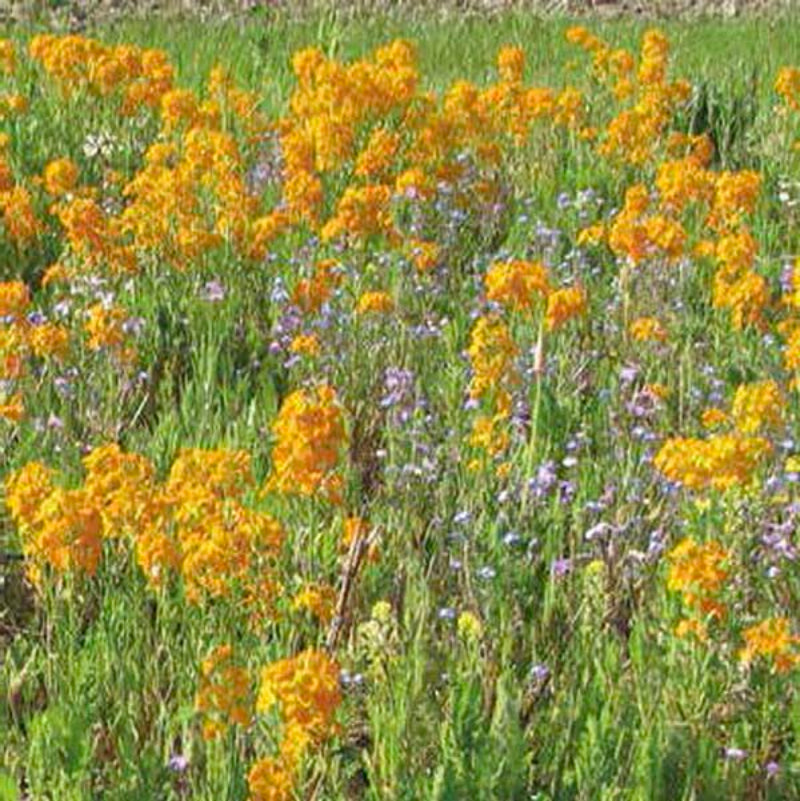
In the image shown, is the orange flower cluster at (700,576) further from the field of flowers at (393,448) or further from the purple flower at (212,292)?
the purple flower at (212,292)

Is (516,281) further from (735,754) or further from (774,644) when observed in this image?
(735,754)

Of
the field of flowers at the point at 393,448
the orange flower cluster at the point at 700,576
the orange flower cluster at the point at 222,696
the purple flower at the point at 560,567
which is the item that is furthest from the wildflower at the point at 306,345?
the orange flower cluster at the point at 222,696

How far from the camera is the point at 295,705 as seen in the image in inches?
98.7

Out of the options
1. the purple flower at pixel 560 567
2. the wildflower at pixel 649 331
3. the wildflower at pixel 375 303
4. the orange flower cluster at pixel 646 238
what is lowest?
the purple flower at pixel 560 567

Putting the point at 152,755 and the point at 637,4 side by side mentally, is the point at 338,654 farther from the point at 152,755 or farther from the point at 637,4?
the point at 637,4

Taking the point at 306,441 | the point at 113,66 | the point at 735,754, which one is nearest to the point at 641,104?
the point at 113,66

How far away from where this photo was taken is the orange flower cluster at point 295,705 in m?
2.50

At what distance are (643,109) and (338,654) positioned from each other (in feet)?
10.5

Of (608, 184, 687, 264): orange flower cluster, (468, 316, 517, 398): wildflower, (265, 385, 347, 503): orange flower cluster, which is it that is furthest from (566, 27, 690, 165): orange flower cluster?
(265, 385, 347, 503): orange flower cluster

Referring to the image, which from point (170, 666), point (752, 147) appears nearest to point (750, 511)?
point (170, 666)

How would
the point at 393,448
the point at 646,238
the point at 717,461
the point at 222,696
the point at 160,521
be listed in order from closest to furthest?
the point at 222,696 < the point at 160,521 < the point at 717,461 < the point at 393,448 < the point at 646,238

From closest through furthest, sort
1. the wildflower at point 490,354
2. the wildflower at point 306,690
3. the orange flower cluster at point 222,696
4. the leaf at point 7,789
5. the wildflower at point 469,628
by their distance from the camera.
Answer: the wildflower at point 306,690, the orange flower cluster at point 222,696, the leaf at point 7,789, the wildflower at point 469,628, the wildflower at point 490,354

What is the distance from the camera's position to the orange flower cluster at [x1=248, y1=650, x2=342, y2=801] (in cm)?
250

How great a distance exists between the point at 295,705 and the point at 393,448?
1536 mm
